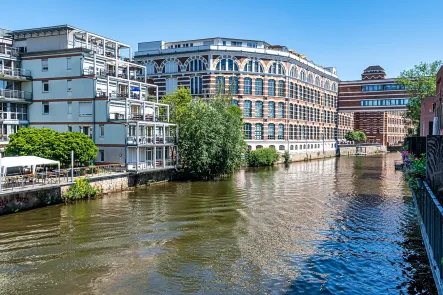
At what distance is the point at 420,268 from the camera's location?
17.9m

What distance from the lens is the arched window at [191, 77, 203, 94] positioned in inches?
2813

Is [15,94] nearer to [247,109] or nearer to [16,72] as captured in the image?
[16,72]

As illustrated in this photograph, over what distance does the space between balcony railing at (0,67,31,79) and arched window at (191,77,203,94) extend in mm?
30532

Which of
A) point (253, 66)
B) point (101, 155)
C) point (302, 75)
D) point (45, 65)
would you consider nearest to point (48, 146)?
point (101, 155)

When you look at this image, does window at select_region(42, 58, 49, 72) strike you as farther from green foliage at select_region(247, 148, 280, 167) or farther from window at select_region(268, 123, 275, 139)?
window at select_region(268, 123, 275, 139)

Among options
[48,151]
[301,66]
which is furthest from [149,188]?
[301,66]

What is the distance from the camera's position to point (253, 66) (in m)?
72.9

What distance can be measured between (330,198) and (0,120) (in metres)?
33.8

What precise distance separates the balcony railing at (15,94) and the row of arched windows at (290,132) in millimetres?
30095

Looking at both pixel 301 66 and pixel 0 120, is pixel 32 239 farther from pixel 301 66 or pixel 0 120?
pixel 301 66

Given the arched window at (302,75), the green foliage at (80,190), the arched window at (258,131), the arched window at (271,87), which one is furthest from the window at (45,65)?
the arched window at (302,75)

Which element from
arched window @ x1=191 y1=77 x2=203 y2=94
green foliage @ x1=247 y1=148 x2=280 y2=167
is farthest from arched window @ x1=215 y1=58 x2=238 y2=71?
green foliage @ x1=247 y1=148 x2=280 y2=167

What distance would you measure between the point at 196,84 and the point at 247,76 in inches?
348

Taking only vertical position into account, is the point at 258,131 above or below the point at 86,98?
below
